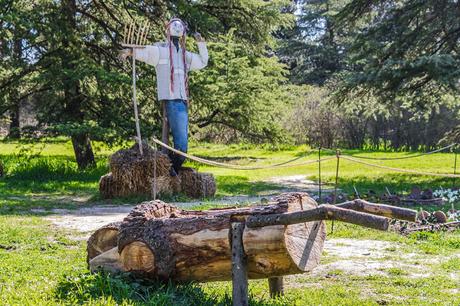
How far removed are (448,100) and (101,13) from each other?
33.9 feet

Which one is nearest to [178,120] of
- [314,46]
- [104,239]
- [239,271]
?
[104,239]

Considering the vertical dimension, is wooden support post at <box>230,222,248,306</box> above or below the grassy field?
above

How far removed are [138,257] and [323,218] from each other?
1.49 metres

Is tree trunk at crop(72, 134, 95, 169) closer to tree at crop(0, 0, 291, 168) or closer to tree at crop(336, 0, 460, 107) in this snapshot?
tree at crop(0, 0, 291, 168)

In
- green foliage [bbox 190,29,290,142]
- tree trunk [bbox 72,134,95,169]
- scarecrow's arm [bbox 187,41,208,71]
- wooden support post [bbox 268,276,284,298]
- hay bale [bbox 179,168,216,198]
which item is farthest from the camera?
tree trunk [bbox 72,134,95,169]

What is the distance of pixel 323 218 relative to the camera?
11.8ft

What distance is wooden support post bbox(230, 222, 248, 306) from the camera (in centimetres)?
397

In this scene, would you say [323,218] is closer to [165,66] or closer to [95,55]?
[165,66]

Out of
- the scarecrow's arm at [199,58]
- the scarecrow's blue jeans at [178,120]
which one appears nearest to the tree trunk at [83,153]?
the scarecrow's blue jeans at [178,120]

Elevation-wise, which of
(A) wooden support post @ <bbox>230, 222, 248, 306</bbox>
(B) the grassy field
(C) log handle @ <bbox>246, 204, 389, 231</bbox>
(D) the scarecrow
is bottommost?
(B) the grassy field

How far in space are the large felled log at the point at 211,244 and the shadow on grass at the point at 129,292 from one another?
91 mm

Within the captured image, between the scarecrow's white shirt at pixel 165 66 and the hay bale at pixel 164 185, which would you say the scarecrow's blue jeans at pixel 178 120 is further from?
the hay bale at pixel 164 185

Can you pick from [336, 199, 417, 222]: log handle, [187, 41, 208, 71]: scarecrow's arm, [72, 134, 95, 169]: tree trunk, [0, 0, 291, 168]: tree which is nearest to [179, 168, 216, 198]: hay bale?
[187, 41, 208, 71]: scarecrow's arm

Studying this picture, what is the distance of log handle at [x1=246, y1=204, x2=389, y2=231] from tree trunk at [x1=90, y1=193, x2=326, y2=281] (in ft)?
0.24
